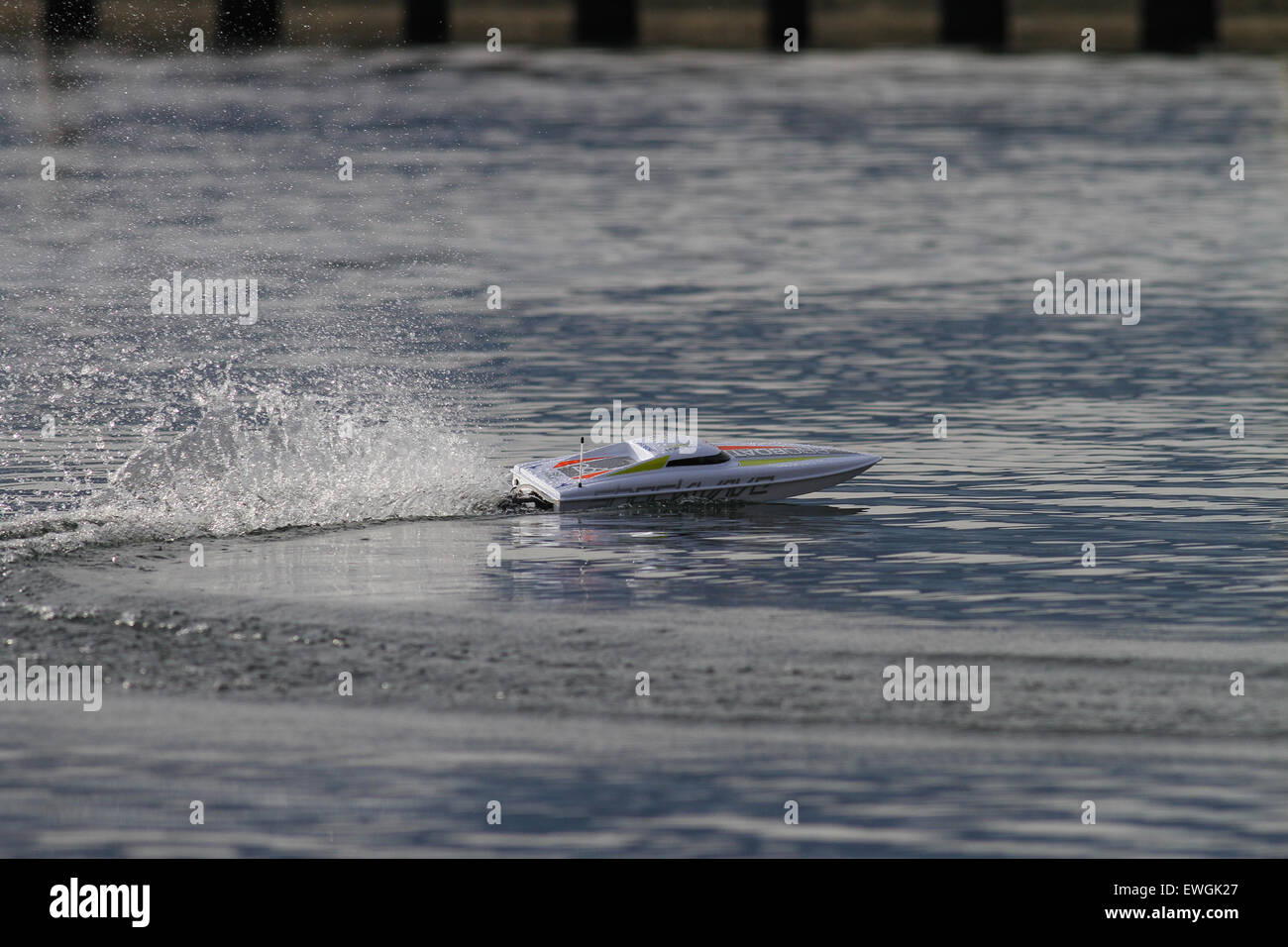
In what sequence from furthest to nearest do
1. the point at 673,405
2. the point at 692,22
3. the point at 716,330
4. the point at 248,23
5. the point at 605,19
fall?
the point at 692,22 → the point at 248,23 → the point at 605,19 → the point at 716,330 → the point at 673,405

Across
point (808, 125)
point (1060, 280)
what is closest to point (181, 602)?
point (1060, 280)

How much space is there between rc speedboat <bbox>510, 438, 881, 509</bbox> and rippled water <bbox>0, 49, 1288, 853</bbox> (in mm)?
412

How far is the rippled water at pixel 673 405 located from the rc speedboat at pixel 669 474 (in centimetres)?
41

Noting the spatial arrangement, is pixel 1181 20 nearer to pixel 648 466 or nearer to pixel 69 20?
pixel 69 20

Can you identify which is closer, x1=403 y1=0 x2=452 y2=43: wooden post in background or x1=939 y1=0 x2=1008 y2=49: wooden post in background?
x1=403 y1=0 x2=452 y2=43: wooden post in background

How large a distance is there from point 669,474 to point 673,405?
10271 mm

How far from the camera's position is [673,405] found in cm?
4481

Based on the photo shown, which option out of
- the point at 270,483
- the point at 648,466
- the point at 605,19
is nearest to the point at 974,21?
the point at 605,19

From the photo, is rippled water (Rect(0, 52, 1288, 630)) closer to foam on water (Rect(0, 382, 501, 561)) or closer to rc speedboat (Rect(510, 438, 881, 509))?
foam on water (Rect(0, 382, 501, 561))

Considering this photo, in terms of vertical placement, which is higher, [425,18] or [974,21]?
[425,18]

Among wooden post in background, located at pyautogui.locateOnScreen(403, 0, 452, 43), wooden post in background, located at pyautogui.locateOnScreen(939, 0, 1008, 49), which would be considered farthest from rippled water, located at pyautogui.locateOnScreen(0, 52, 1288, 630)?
wooden post in background, located at pyautogui.locateOnScreen(939, 0, 1008, 49)

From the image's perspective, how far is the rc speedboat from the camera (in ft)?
113

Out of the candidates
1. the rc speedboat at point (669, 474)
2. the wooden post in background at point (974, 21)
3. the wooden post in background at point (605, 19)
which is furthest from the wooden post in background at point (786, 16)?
the rc speedboat at point (669, 474)
